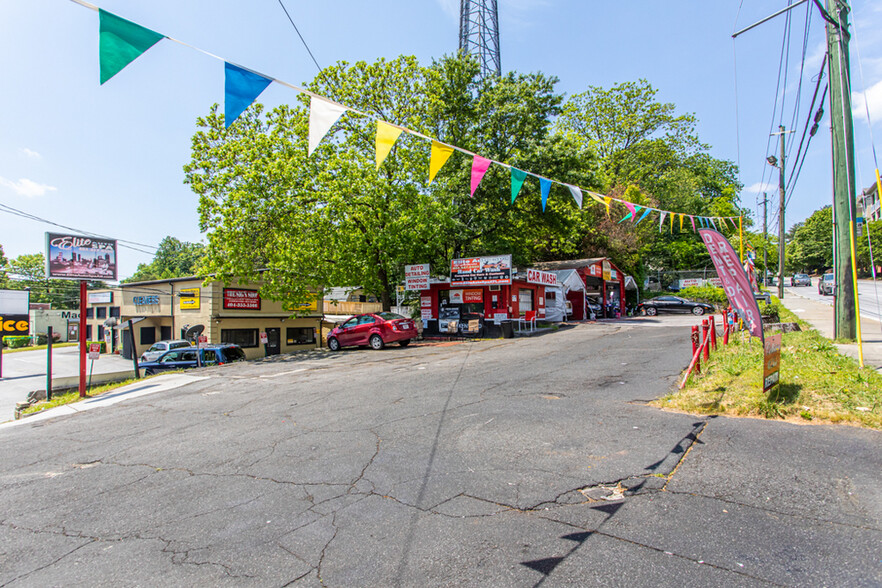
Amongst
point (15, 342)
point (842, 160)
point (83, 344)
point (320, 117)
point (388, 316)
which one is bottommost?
point (15, 342)

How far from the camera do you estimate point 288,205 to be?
20672 mm

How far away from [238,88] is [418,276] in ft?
51.6

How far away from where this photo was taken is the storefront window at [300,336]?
109ft

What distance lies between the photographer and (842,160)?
34.7ft

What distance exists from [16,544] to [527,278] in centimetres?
2119

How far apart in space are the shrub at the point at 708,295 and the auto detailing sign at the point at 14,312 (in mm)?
47947

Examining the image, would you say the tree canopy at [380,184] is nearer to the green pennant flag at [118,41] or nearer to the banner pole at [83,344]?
the banner pole at [83,344]

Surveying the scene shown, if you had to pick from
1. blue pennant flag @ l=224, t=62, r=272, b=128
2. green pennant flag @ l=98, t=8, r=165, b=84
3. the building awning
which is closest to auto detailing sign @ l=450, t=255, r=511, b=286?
blue pennant flag @ l=224, t=62, r=272, b=128

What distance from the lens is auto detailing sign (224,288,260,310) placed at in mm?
28422

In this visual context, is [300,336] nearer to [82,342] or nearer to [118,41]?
[82,342]

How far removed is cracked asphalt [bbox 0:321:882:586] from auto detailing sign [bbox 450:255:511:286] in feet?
46.2

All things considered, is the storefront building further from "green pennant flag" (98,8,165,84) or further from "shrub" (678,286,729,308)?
"shrub" (678,286,729,308)

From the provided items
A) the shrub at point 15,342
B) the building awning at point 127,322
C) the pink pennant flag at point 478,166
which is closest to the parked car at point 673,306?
the pink pennant flag at point 478,166

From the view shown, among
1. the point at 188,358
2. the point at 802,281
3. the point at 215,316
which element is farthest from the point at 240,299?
the point at 802,281
